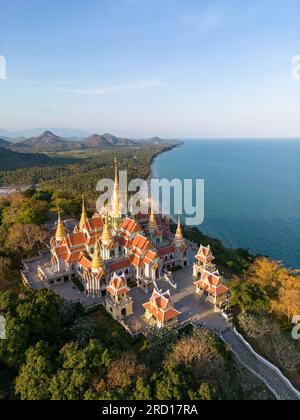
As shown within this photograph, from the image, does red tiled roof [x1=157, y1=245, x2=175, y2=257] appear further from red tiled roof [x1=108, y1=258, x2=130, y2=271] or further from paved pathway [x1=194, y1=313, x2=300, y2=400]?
paved pathway [x1=194, y1=313, x2=300, y2=400]

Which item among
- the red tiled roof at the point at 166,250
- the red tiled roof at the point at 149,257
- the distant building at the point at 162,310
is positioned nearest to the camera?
the distant building at the point at 162,310

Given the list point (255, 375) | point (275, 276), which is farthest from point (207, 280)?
point (255, 375)

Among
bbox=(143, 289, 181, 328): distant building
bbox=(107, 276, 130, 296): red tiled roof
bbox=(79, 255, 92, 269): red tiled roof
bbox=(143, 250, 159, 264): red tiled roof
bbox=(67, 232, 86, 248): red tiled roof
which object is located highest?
bbox=(67, 232, 86, 248): red tiled roof

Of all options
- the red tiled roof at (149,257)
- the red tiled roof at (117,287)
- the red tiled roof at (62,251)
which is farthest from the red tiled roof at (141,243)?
the red tiled roof at (62,251)

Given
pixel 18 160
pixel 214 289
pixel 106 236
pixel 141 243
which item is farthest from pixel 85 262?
pixel 18 160

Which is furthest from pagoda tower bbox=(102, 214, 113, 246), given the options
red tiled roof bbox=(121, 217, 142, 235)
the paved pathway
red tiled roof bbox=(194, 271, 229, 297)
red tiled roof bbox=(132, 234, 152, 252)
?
the paved pathway

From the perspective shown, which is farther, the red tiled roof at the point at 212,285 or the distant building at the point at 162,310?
the red tiled roof at the point at 212,285

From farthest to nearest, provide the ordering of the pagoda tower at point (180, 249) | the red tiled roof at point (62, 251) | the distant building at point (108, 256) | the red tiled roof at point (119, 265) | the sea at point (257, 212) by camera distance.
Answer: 1. the sea at point (257, 212)
2. the pagoda tower at point (180, 249)
3. the red tiled roof at point (62, 251)
4. the red tiled roof at point (119, 265)
5. the distant building at point (108, 256)

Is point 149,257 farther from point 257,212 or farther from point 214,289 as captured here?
point 257,212

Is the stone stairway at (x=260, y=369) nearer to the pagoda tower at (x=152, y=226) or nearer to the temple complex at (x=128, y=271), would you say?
the temple complex at (x=128, y=271)

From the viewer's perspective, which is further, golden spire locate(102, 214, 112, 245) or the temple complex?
golden spire locate(102, 214, 112, 245)
